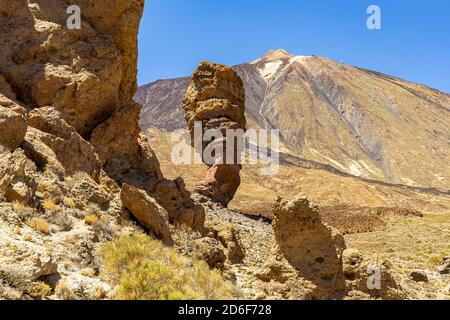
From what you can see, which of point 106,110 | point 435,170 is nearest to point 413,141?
point 435,170

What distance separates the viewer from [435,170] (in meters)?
103

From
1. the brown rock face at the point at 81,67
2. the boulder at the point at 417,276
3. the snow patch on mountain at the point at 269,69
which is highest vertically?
the snow patch on mountain at the point at 269,69

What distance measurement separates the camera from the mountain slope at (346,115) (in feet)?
348

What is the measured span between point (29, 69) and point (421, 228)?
26252 millimetres

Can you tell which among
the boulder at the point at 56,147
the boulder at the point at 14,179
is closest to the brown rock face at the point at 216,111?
the boulder at the point at 56,147

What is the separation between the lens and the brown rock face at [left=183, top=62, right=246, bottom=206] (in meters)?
29.4

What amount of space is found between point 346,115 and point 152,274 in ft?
432

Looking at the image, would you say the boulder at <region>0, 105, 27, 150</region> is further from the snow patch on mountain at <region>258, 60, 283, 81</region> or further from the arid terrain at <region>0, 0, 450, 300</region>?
the snow patch on mountain at <region>258, 60, 283, 81</region>

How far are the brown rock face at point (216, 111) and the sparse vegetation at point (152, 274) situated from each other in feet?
65.9

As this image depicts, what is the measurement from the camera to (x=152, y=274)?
6.34 metres

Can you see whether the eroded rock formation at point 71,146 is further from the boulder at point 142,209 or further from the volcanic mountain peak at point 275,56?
the volcanic mountain peak at point 275,56

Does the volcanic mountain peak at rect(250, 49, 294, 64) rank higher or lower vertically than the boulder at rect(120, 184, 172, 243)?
higher

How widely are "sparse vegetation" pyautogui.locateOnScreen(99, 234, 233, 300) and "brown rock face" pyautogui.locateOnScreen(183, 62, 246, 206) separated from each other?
65.9ft

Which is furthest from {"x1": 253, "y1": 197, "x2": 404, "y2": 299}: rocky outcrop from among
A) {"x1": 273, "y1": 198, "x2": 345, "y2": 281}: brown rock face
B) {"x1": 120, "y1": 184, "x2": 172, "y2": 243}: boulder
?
{"x1": 120, "y1": 184, "x2": 172, "y2": 243}: boulder
